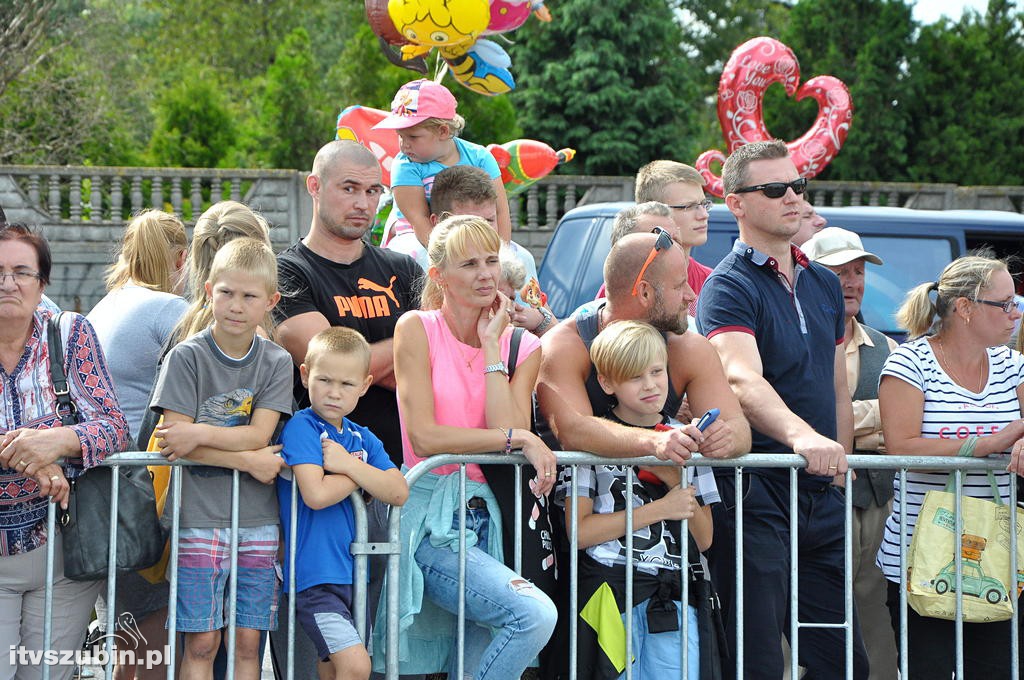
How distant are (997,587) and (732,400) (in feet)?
3.92

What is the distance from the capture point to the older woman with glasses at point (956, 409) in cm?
429

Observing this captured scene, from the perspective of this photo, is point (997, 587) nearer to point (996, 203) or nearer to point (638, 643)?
point (638, 643)

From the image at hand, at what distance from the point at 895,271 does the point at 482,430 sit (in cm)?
510


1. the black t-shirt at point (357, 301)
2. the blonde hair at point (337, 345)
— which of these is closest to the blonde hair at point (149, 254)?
the black t-shirt at point (357, 301)

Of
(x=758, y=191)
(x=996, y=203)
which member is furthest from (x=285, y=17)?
(x=758, y=191)

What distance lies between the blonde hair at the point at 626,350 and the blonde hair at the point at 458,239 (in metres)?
0.49

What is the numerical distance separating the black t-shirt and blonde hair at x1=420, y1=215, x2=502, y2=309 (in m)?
0.41

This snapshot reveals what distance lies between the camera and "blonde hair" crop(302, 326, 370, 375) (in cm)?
383

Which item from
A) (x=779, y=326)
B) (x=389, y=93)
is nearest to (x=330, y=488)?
(x=779, y=326)

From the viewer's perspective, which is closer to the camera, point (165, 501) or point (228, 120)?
point (165, 501)

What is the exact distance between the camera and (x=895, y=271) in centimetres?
806

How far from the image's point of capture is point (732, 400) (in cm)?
402

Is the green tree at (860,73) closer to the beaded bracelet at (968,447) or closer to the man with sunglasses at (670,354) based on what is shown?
the beaded bracelet at (968,447)

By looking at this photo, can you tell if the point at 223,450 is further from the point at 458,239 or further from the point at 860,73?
the point at 860,73
